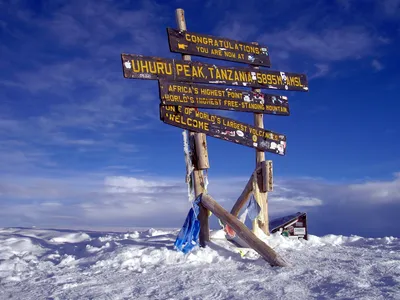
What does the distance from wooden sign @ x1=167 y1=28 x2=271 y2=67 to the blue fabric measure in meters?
3.14

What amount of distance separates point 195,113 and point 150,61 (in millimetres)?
1360

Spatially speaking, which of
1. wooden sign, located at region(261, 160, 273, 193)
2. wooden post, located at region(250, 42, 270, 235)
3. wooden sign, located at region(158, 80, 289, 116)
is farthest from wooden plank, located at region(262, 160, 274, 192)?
wooden sign, located at region(158, 80, 289, 116)

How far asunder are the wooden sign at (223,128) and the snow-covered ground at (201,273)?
2.16m

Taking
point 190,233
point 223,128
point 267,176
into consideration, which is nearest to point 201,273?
point 190,233

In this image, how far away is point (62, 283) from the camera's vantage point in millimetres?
6062

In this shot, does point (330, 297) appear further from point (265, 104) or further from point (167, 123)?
point (265, 104)

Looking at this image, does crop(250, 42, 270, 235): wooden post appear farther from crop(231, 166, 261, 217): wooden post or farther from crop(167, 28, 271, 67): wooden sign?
crop(167, 28, 271, 67): wooden sign

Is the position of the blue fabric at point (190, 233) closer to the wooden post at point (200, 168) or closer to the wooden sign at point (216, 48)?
the wooden post at point (200, 168)

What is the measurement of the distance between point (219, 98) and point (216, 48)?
124 cm

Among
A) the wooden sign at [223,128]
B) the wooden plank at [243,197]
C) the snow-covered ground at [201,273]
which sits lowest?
the snow-covered ground at [201,273]

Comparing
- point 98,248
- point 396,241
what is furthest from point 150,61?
point 396,241

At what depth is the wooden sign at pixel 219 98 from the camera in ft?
25.9

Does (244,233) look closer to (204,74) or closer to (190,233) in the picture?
(190,233)

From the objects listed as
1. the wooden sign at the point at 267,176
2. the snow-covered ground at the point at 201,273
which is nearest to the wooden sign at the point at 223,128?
the wooden sign at the point at 267,176
